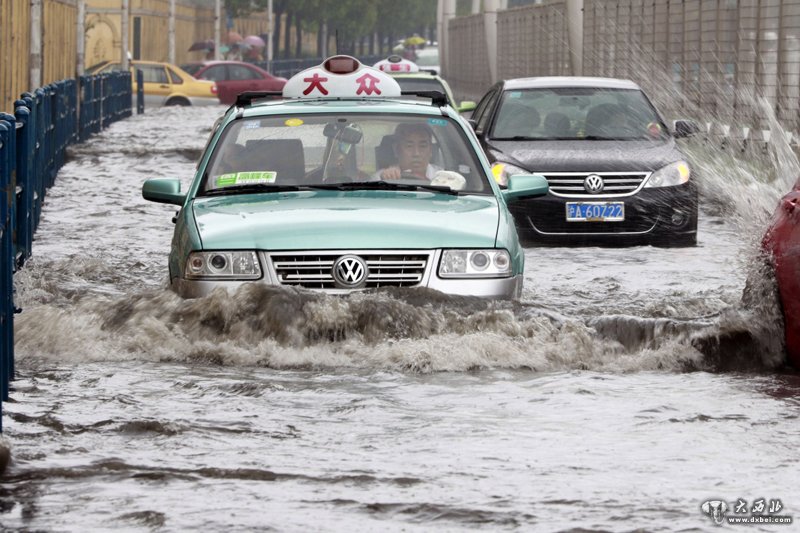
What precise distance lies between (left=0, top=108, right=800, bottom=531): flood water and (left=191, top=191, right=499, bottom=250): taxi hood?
0.82ft

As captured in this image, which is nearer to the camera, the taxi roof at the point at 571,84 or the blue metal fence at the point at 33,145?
the blue metal fence at the point at 33,145

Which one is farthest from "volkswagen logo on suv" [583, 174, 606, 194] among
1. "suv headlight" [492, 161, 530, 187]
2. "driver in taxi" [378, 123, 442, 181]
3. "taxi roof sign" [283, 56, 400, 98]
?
"driver in taxi" [378, 123, 442, 181]

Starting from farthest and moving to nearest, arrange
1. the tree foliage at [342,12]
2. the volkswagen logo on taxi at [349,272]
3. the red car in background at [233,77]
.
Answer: the tree foliage at [342,12], the red car in background at [233,77], the volkswagen logo on taxi at [349,272]

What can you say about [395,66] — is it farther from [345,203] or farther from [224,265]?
[224,265]

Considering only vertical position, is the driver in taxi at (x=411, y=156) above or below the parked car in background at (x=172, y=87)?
above

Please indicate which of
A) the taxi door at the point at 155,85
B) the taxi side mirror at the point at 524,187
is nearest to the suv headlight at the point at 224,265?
the taxi side mirror at the point at 524,187

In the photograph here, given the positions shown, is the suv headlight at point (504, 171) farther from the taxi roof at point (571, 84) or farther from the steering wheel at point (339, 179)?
the steering wheel at point (339, 179)

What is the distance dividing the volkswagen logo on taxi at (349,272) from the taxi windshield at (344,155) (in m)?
1.04

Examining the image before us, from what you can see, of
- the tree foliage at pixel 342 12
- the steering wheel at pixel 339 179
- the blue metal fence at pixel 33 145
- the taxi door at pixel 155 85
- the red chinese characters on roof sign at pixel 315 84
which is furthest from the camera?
the tree foliage at pixel 342 12

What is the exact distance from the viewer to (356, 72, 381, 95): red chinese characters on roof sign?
12.4 metres

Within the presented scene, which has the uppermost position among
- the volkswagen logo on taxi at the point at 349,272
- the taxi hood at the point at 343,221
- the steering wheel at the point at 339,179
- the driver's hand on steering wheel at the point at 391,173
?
the driver's hand on steering wheel at the point at 391,173

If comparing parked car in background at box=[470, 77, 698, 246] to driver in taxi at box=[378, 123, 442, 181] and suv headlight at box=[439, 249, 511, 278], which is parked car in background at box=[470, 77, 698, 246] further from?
suv headlight at box=[439, 249, 511, 278]

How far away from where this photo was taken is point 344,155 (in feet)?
32.1

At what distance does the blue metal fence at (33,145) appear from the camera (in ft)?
25.2
